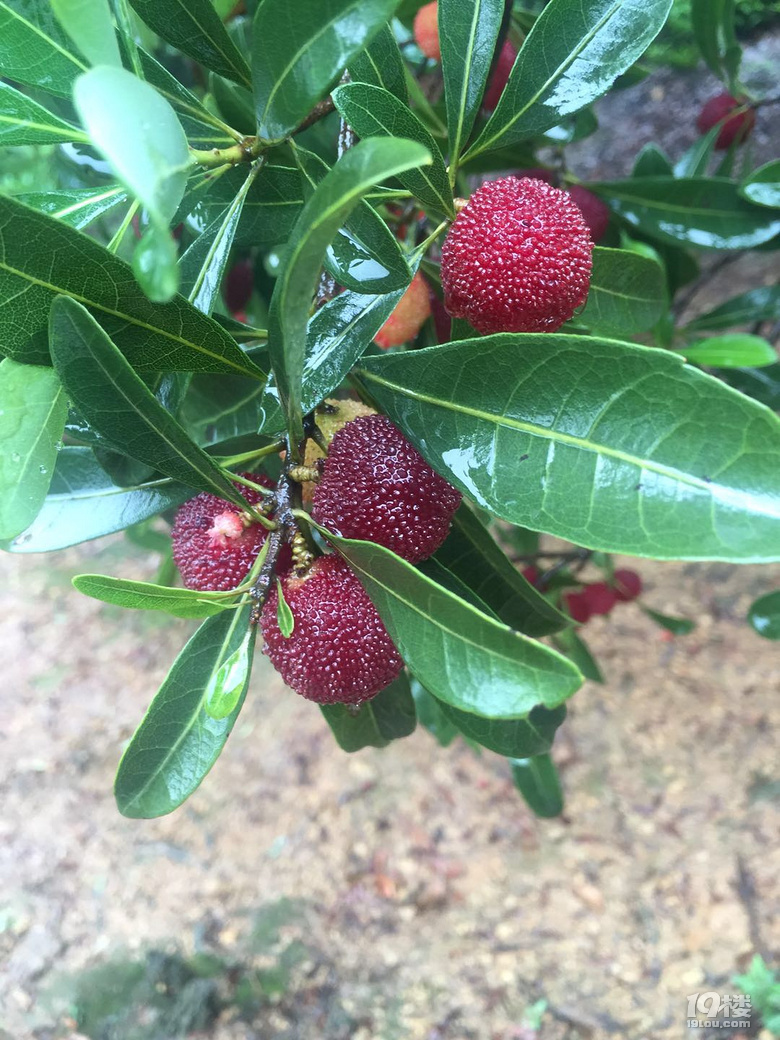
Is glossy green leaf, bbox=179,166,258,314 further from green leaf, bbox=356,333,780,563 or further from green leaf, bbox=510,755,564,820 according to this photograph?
green leaf, bbox=510,755,564,820

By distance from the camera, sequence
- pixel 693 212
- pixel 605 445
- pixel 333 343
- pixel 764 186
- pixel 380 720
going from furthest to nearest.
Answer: pixel 693 212 → pixel 764 186 → pixel 380 720 → pixel 333 343 → pixel 605 445

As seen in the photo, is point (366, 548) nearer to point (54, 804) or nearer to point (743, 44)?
point (743, 44)

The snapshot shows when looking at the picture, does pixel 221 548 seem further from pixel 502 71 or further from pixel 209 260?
pixel 502 71

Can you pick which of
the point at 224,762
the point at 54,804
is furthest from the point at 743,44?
the point at 54,804

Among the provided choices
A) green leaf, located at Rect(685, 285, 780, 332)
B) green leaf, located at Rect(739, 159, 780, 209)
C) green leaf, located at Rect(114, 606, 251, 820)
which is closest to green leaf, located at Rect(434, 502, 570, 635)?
green leaf, located at Rect(114, 606, 251, 820)

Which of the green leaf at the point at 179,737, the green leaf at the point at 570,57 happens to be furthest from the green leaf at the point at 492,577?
the green leaf at the point at 570,57

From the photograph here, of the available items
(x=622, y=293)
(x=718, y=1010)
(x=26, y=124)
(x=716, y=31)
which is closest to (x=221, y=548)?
(x=26, y=124)

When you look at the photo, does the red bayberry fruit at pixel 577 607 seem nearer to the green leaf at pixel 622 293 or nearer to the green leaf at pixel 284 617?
the green leaf at pixel 622 293
